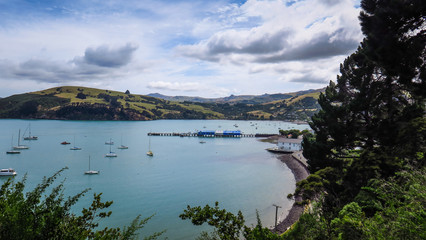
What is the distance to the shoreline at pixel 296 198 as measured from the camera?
25066mm

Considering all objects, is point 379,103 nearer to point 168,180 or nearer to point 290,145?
point 168,180

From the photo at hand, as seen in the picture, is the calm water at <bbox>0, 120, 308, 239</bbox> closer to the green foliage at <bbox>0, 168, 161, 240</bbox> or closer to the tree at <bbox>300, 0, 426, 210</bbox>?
the tree at <bbox>300, 0, 426, 210</bbox>

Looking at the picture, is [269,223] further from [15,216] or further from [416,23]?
[15,216]

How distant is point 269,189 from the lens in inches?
1578

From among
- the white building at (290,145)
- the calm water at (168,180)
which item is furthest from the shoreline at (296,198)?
the white building at (290,145)

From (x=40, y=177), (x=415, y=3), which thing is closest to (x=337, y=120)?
(x=415, y=3)

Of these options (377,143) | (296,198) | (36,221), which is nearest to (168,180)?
(296,198)

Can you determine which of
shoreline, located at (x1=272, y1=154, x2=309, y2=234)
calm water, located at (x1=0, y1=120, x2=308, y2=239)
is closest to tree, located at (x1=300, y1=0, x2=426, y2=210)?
shoreline, located at (x1=272, y1=154, x2=309, y2=234)

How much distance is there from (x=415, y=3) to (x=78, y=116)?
702ft

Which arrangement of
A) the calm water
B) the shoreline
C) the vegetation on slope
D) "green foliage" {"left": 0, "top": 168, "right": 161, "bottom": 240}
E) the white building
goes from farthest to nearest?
the white building
the calm water
the shoreline
the vegetation on slope
"green foliage" {"left": 0, "top": 168, "right": 161, "bottom": 240}

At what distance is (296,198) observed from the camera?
34031 mm

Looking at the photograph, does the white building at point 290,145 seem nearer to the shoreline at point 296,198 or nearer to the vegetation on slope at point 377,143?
the shoreline at point 296,198

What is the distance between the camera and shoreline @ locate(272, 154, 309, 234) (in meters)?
25.1

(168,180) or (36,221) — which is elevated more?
(36,221)
